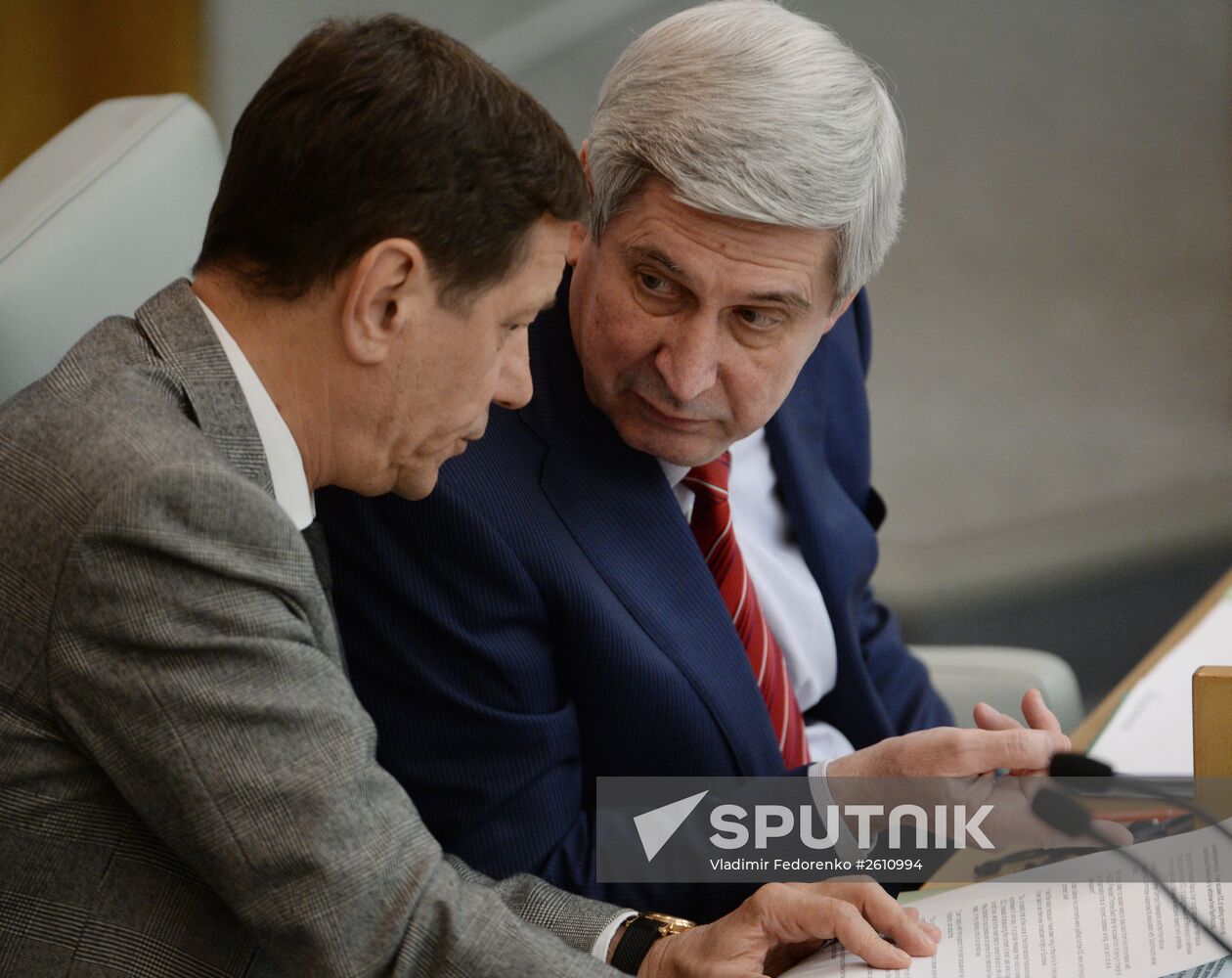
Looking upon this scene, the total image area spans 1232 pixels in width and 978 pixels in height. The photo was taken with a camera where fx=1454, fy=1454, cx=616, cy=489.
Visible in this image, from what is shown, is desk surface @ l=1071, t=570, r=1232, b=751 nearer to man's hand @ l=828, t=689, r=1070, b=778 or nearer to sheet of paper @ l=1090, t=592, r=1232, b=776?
sheet of paper @ l=1090, t=592, r=1232, b=776

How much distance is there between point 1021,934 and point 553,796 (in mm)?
456

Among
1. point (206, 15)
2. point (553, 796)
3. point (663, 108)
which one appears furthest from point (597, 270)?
point (206, 15)

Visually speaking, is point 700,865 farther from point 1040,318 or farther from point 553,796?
point 1040,318

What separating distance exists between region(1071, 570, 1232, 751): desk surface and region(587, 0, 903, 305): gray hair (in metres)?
0.62

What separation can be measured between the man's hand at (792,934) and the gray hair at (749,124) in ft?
1.85

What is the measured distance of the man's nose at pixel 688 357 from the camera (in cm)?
131

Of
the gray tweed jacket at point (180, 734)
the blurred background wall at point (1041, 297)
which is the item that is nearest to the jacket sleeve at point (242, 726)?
the gray tweed jacket at point (180, 734)

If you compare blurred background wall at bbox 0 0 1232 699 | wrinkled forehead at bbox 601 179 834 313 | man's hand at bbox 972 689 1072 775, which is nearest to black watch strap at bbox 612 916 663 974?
man's hand at bbox 972 689 1072 775

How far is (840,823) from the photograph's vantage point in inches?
53.8

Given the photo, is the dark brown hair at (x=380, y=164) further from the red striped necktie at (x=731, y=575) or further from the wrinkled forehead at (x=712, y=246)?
the red striped necktie at (x=731, y=575)

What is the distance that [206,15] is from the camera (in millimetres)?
3350

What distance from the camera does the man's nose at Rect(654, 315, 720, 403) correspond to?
1.31 meters

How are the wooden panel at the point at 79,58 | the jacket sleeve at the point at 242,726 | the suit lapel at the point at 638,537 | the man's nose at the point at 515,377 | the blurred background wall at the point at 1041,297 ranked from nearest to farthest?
the jacket sleeve at the point at 242,726 → the man's nose at the point at 515,377 → the suit lapel at the point at 638,537 → the wooden panel at the point at 79,58 → the blurred background wall at the point at 1041,297

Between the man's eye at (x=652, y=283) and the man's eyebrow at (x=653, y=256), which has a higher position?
the man's eyebrow at (x=653, y=256)
